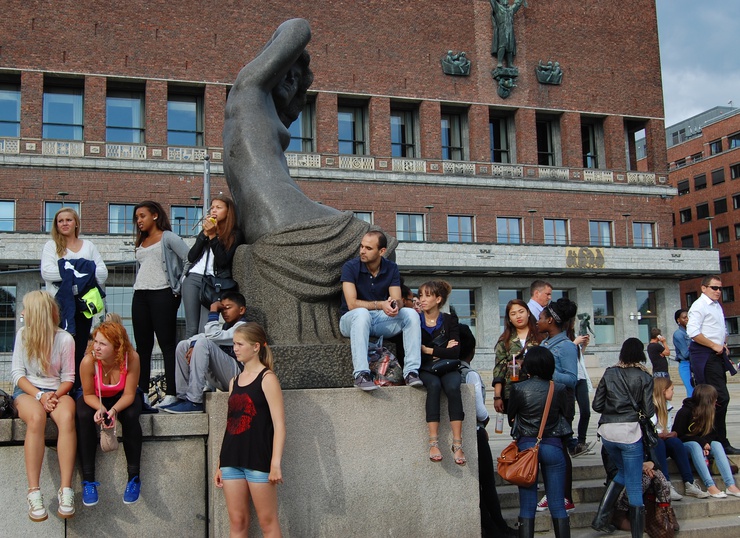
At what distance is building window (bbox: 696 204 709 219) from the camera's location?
71.1 meters

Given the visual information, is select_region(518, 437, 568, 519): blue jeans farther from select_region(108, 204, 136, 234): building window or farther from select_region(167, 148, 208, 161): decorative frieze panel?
select_region(167, 148, 208, 161): decorative frieze panel

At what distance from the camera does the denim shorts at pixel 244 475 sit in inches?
209

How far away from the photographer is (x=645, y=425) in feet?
22.2

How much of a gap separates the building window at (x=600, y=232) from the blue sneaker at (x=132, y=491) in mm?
40612

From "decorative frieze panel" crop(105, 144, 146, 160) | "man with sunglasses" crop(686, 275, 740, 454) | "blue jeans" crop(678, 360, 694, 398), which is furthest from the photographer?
"decorative frieze panel" crop(105, 144, 146, 160)

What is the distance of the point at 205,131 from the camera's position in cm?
3878

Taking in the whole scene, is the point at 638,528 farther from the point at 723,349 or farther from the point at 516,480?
the point at 723,349

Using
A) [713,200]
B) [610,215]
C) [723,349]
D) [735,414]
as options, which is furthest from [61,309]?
[713,200]

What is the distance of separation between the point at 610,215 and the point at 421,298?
40119mm

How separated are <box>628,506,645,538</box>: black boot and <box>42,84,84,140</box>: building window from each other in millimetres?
35216

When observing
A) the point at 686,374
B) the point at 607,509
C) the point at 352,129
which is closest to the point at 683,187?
the point at 352,129

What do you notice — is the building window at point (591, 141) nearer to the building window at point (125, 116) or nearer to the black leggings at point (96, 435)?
the building window at point (125, 116)

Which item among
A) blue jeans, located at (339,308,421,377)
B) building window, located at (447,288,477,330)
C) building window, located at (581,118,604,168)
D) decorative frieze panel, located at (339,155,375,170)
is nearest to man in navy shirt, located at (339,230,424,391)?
blue jeans, located at (339,308,421,377)

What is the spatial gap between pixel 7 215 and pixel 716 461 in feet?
109
